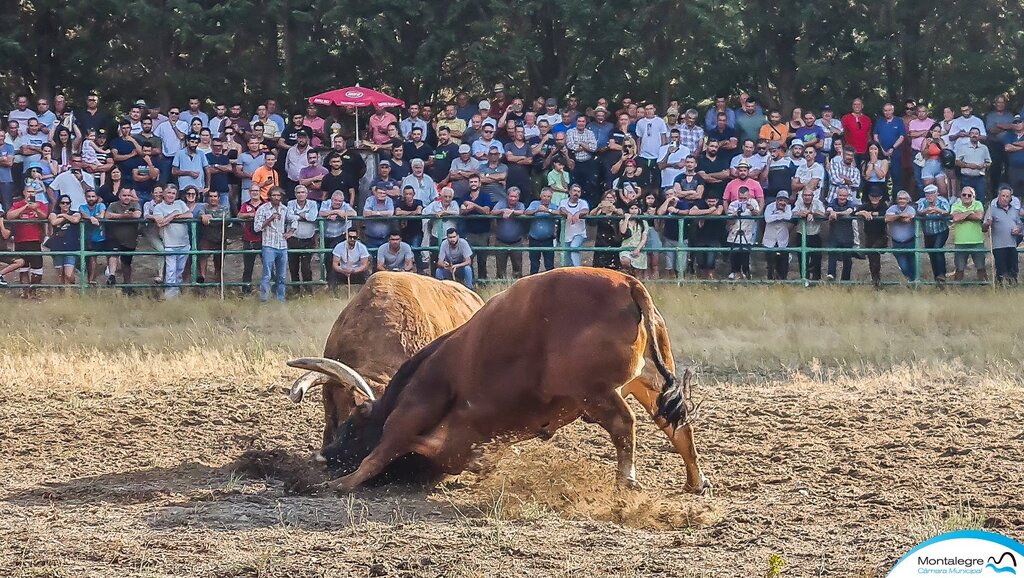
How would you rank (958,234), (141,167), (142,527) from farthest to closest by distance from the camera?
(141,167), (958,234), (142,527)

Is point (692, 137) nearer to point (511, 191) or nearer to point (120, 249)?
point (511, 191)

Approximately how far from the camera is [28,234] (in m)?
17.3

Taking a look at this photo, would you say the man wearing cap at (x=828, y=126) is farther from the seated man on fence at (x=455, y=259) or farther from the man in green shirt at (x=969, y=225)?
the seated man on fence at (x=455, y=259)

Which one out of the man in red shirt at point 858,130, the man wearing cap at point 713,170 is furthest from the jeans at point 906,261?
the man wearing cap at point 713,170

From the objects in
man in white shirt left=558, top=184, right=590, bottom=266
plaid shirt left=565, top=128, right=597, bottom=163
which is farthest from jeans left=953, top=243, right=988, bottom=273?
plaid shirt left=565, top=128, right=597, bottom=163

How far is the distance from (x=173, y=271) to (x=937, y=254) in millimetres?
9654

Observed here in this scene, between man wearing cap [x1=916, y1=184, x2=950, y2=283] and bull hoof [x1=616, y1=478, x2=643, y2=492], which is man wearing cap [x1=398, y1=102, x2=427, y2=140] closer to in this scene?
man wearing cap [x1=916, y1=184, x2=950, y2=283]

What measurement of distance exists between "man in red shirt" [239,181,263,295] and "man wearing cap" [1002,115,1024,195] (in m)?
9.97

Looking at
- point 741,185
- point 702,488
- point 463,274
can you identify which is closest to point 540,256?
point 463,274

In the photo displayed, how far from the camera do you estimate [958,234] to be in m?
17.0

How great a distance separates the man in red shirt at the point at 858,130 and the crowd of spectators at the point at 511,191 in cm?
3

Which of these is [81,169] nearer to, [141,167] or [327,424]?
[141,167]

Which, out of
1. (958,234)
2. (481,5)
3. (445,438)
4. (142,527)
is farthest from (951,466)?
(481,5)

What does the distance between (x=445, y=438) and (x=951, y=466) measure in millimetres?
3038
